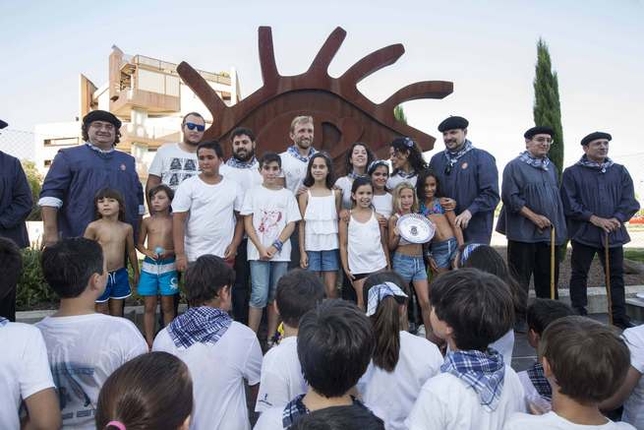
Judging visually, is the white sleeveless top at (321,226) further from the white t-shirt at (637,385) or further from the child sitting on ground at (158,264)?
the white t-shirt at (637,385)

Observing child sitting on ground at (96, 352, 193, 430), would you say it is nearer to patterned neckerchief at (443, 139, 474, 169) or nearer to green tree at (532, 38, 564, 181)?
patterned neckerchief at (443, 139, 474, 169)

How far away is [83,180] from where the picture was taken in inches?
147

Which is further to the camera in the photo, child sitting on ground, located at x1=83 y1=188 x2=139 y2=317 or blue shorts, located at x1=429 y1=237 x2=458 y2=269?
blue shorts, located at x1=429 y1=237 x2=458 y2=269

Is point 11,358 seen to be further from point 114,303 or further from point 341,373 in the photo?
point 114,303

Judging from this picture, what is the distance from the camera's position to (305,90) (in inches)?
237

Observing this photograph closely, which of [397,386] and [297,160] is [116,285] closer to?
[297,160]

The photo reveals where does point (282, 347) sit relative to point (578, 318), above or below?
below

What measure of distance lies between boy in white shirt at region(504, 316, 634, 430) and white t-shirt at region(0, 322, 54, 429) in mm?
1475

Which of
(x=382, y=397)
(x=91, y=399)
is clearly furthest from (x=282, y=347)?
(x=91, y=399)

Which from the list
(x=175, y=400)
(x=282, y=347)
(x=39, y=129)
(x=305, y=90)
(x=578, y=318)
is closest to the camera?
(x=175, y=400)

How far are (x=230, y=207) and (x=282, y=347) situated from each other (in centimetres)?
221

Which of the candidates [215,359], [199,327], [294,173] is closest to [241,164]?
[294,173]

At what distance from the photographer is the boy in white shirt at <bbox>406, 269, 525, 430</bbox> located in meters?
1.44

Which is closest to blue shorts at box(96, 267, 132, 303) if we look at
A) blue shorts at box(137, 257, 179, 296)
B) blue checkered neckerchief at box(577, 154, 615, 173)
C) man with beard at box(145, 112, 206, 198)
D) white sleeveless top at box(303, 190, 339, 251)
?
blue shorts at box(137, 257, 179, 296)
